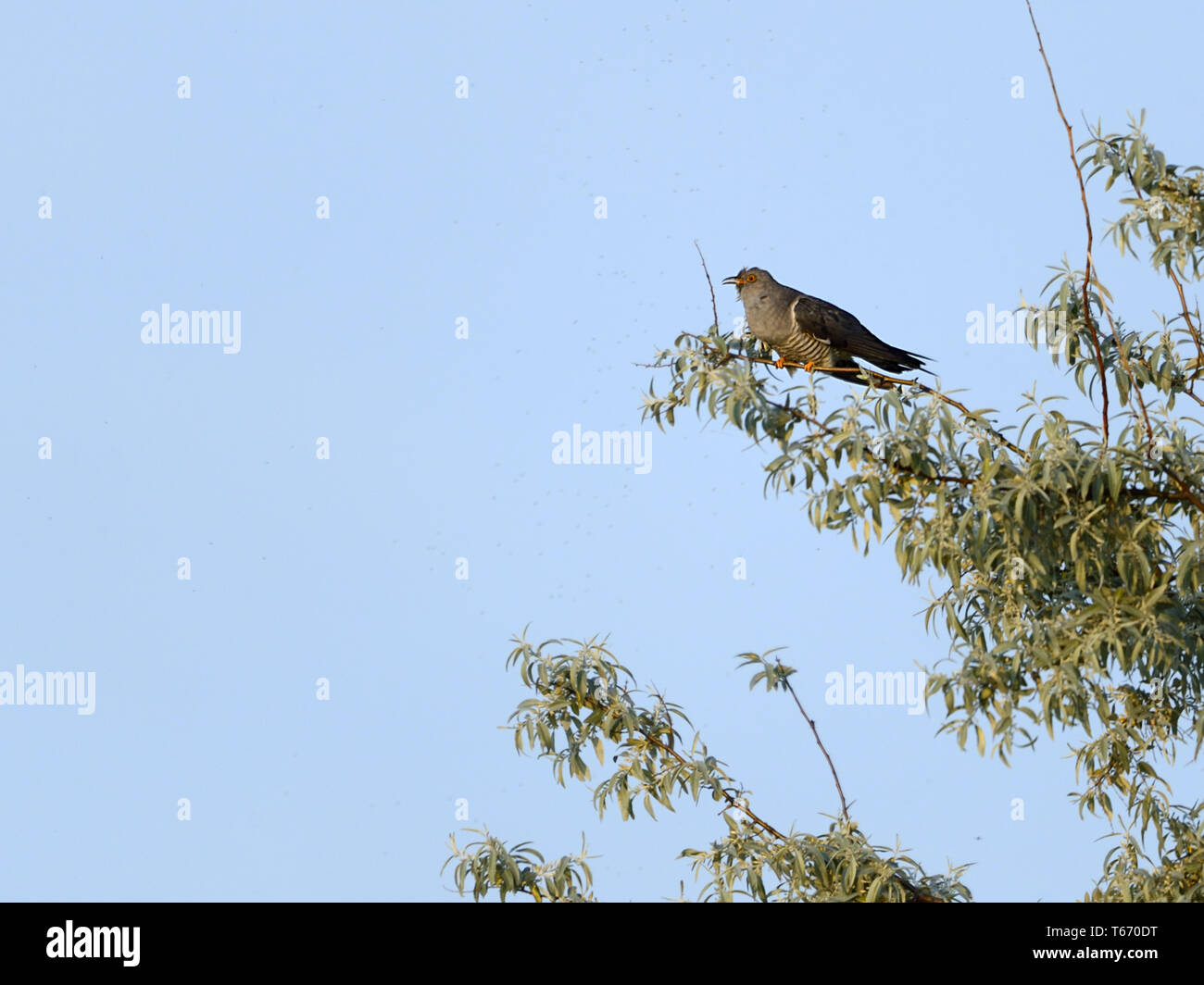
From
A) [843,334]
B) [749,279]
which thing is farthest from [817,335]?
[749,279]

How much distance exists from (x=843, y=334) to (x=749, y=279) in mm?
694

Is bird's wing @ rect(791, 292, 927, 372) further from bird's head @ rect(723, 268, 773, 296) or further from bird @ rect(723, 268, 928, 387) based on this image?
bird's head @ rect(723, 268, 773, 296)

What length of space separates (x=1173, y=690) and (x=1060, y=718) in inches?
35.9

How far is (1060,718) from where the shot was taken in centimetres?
399

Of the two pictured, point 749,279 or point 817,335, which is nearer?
point 817,335

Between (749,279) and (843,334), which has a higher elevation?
(749,279)

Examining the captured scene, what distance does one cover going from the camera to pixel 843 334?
6809 mm

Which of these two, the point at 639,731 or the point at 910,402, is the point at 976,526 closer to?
the point at 910,402

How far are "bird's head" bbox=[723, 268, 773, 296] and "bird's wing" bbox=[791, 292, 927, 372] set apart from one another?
1.17 ft

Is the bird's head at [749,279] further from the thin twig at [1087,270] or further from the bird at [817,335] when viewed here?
the thin twig at [1087,270]

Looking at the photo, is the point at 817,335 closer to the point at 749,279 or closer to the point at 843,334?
the point at 843,334

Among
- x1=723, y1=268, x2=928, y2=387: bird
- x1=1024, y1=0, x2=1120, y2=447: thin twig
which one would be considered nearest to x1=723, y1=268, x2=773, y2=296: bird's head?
x1=723, y1=268, x2=928, y2=387: bird
